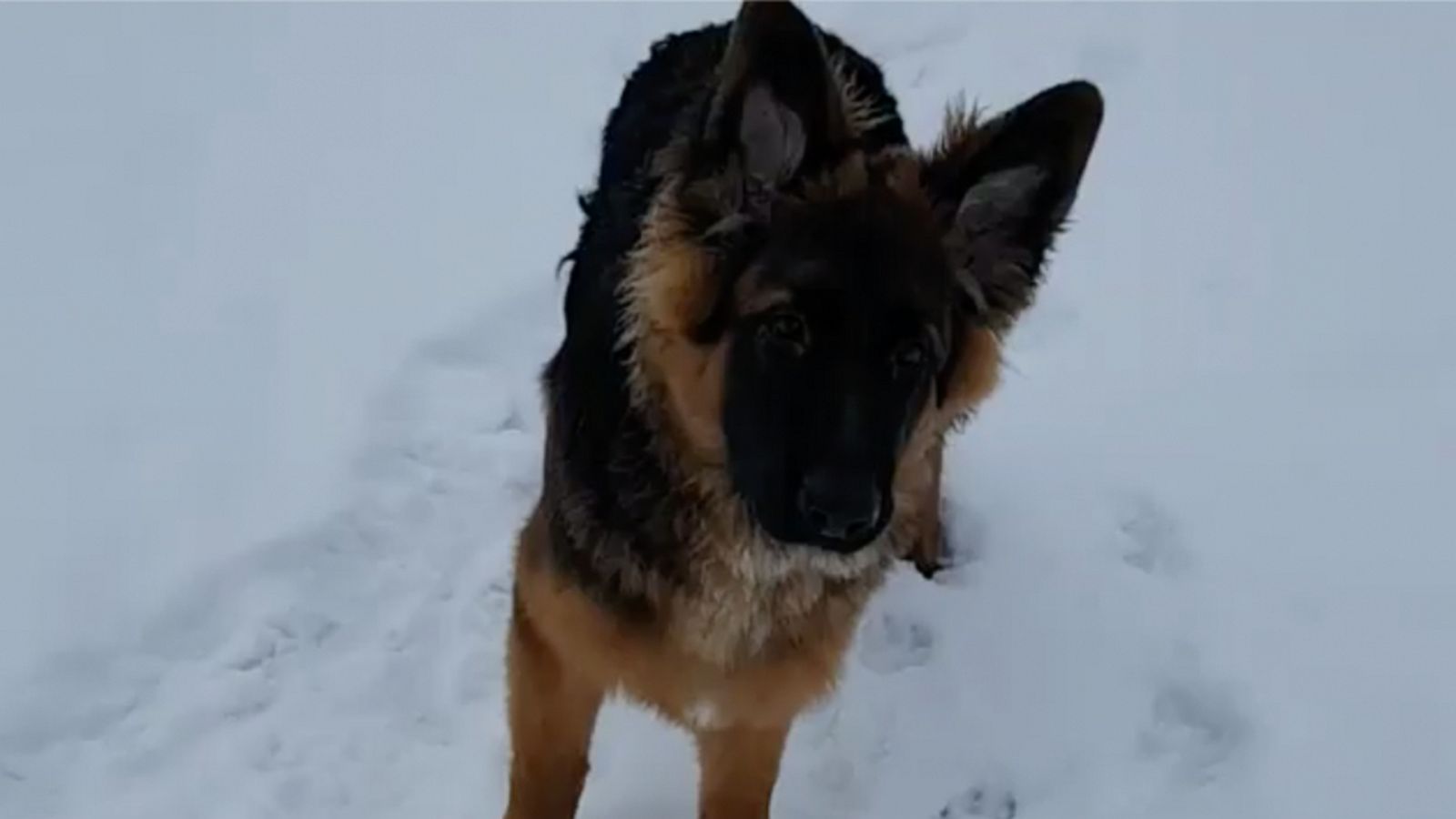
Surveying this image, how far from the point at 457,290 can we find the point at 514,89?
4.50 feet

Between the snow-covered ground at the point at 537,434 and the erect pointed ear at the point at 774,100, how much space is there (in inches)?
84.7

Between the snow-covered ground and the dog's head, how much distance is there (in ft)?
5.68

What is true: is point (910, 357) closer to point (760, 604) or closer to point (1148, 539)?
point (760, 604)

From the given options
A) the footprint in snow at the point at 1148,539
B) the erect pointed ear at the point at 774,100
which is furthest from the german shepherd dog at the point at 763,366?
the footprint in snow at the point at 1148,539

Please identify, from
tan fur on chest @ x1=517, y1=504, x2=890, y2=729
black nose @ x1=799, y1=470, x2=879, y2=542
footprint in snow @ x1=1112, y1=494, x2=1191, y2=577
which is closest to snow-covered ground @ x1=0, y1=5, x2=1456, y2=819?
footprint in snow @ x1=1112, y1=494, x2=1191, y2=577

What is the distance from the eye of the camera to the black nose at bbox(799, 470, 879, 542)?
11.2 feet

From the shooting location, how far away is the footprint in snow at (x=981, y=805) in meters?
4.91

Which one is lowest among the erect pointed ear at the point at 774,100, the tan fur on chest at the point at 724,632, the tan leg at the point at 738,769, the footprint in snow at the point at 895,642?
the footprint in snow at the point at 895,642

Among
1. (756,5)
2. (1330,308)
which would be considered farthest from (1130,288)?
(756,5)

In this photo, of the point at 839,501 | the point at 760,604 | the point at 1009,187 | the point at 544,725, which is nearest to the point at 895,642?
the point at 544,725

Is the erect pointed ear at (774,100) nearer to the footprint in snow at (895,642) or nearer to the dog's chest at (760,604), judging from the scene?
the dog's chest at (760,604)

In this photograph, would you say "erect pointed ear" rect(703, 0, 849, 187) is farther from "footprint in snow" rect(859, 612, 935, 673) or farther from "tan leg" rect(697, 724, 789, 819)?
"footprint in snow" rect(859, 612, 935, 673)

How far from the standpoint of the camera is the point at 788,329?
346cm

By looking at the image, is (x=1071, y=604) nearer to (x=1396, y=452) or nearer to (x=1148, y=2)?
(x=1396, y=452)
